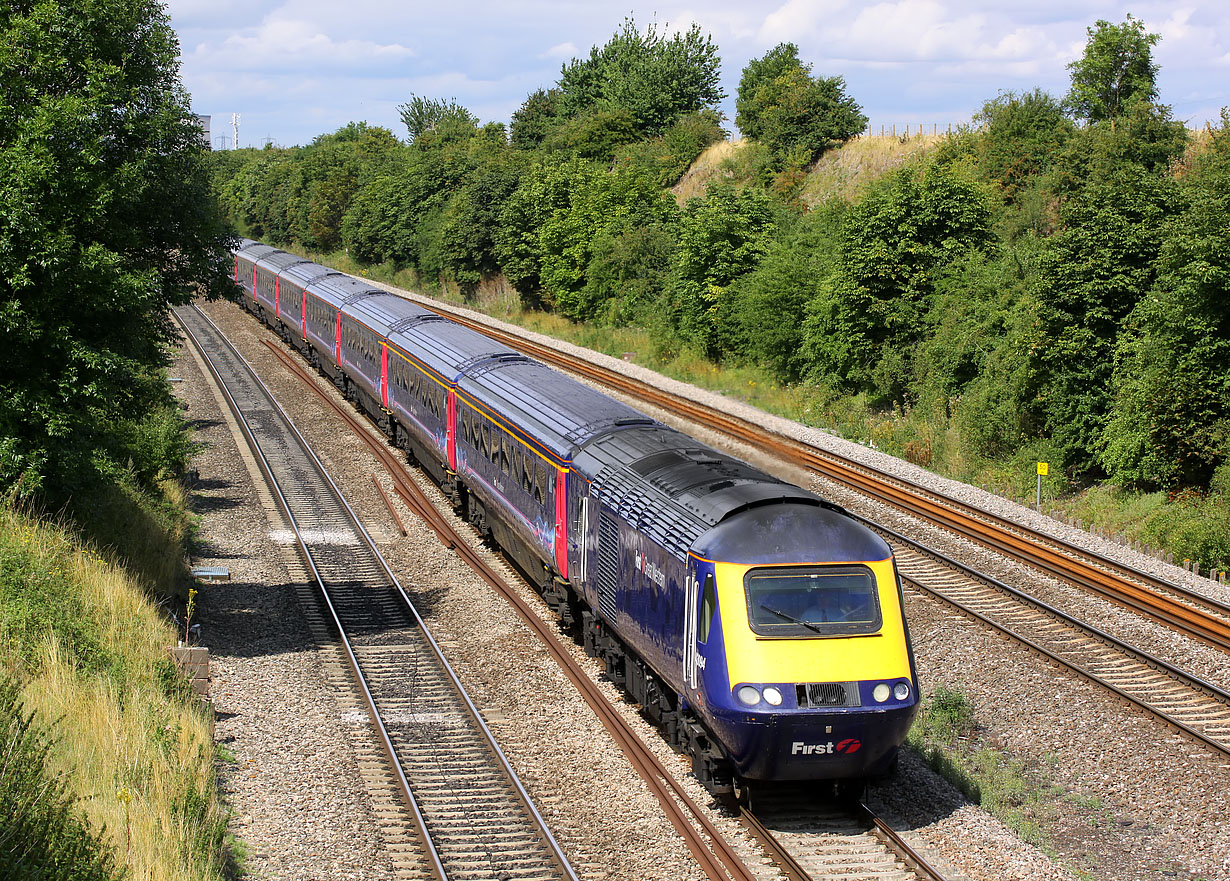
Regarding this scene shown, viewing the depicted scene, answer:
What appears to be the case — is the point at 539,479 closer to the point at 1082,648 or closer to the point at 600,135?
the point at 1082,648

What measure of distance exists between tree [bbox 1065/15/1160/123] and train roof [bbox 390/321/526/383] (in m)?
28.1

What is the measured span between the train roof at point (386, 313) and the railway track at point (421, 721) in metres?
5.38

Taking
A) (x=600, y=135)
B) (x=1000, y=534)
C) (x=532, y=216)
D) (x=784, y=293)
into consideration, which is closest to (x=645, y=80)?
(x=600, y=135)

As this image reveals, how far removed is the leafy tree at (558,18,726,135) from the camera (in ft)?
234

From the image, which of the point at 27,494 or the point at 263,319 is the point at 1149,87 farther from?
the point at 27,494

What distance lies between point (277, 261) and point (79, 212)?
32.5 metres

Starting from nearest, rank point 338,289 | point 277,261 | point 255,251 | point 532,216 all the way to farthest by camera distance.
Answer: point 338,289 < point 277,261 < point 255,251 < point 532,216

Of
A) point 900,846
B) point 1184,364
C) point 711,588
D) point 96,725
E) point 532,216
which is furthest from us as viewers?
point 532,216

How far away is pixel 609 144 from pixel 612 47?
16.3m

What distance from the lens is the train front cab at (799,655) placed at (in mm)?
9164

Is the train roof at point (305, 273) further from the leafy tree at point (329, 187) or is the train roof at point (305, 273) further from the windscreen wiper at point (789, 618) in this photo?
the leafy tree at point (329, 187)

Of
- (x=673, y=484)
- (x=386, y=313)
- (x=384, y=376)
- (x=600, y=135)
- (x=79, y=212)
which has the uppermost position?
(x=600, y=135)

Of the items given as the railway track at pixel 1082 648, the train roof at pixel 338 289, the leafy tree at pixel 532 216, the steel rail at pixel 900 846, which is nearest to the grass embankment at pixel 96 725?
the steel rail at pixel 900 846

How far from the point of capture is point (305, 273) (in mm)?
39844
